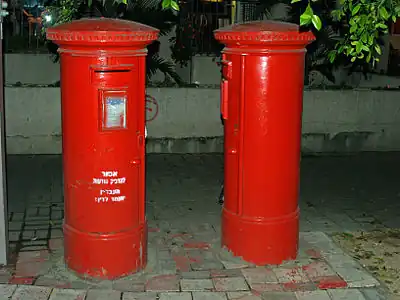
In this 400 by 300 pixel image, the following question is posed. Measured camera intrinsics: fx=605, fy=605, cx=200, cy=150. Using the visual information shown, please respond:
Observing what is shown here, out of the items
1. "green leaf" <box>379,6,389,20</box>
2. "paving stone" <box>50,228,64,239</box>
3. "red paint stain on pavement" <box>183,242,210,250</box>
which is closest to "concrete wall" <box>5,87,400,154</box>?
"paving stone" <box>50,228,64,239</box>

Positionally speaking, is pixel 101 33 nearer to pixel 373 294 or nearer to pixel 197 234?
pixel 197 234

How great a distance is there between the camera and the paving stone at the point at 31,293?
15.7 ft

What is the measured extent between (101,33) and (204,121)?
5.80 m

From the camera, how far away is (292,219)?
560 cm

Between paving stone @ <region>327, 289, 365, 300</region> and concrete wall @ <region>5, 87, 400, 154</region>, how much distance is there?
5.61m

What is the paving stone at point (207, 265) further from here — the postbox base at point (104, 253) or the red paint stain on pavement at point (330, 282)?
the red paint stain on pavement at point (330, 282)

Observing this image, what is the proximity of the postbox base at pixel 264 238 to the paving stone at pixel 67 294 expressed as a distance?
1.51 meters

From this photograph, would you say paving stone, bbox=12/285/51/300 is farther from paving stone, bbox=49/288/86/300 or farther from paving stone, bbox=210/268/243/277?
paving stone, bbox=210/268/243/277

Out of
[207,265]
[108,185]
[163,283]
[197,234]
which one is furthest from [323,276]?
[108,185]

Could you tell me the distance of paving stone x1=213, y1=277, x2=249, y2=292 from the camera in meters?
5.05

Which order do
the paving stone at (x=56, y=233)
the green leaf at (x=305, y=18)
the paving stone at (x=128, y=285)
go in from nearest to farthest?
the green leaf at (x=305, y=18) < the paving stone at (x=128, y=285) < the paving stone at (x=56, y=233)

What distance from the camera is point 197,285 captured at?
511cm

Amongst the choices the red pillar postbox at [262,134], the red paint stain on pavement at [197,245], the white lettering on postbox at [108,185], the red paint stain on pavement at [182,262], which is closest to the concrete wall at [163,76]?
the red paint stain on pavement at [197,245]

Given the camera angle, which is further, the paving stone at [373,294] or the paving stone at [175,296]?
the paving stone at [373,294]
